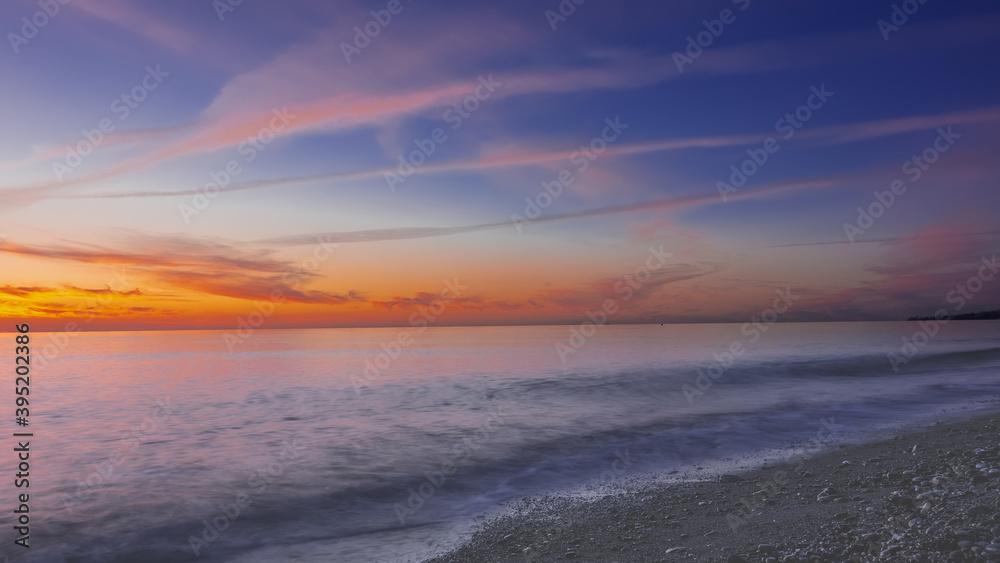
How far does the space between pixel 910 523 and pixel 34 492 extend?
1800 cm
